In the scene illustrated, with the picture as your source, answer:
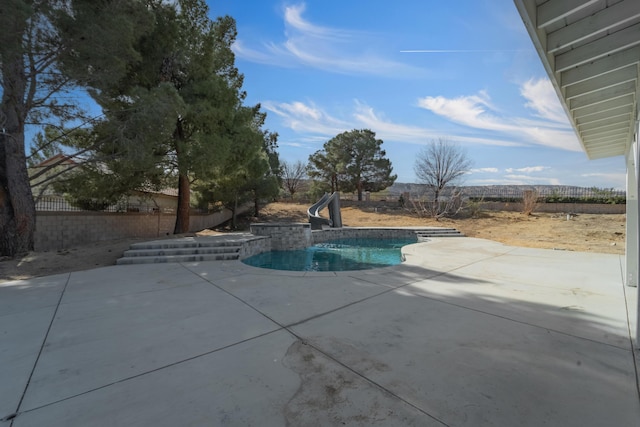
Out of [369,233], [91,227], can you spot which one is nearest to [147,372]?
[91,227]

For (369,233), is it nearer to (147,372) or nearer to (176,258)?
(176,258)

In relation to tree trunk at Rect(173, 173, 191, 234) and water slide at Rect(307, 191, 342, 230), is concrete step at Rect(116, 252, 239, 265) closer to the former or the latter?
tree trunk at Rect(173, 173, 191, 234)

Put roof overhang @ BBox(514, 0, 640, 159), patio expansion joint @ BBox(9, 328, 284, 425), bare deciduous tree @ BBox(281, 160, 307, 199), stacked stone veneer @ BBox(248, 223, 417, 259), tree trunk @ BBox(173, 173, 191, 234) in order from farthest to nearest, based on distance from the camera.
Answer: bare deciduous tree @ BBox(281, 160, 307, 199), tree trunk @ BBox(173, 173, 191, 234), stacked stone veneer @ BBox(248, 223, 417, 259), roof overhang @ BBox(514, 0, 640, 159), patio expansion joint @ BBox(9, 328, 284, 425)

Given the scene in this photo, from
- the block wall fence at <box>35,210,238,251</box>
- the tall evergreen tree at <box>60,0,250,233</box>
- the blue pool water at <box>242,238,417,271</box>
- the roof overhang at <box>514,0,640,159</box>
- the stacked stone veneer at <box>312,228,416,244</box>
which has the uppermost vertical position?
the tall evergreen tree at <box>60,0,250,233</box>

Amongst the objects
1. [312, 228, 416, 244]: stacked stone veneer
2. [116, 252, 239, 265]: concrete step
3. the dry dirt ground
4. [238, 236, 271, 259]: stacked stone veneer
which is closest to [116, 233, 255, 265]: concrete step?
[116, 252, 239, 265]: concrete step

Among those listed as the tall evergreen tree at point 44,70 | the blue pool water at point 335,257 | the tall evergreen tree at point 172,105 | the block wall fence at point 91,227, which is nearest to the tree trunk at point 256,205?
the block wall fence at point 91,227

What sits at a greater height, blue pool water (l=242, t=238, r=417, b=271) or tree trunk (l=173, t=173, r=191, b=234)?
tree trunk (l=173, t=173, r=191, b=234)

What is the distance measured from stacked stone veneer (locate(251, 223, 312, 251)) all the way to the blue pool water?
14.3 inches

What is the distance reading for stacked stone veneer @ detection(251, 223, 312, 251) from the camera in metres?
10.5

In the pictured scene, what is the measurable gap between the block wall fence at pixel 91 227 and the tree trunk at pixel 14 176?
5.84 ft

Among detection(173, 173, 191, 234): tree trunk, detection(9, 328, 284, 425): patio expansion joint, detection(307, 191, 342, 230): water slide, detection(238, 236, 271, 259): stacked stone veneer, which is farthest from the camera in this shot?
detection(307, 191, 342, 230): water slide

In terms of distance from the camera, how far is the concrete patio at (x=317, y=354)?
1604 millimetres

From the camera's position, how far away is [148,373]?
197 cm

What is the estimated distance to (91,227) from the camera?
9.57 metres
